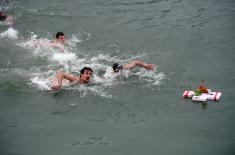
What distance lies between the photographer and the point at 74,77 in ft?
44.7

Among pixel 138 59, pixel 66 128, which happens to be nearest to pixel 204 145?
pixel 66 128

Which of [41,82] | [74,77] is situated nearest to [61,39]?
[41,82]

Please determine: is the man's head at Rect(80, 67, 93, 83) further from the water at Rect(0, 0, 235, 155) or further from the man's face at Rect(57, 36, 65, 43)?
the man's face at Rect(57, 36, 65, 43)

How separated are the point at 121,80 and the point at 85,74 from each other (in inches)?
46.1

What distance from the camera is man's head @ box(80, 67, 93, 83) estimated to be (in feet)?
43.9

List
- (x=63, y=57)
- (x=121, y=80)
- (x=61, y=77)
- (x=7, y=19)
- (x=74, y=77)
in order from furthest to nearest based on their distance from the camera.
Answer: (x=7, y=19) < (x=63, y=57) < (x=121, y=80) < (x=74, y=77) < (x=61, y=77)

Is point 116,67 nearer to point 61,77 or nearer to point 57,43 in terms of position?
point 61,77

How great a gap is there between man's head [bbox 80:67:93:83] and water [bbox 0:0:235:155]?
211mm

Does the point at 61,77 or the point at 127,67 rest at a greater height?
the point at 127,67

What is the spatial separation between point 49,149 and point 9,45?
23.0 ft

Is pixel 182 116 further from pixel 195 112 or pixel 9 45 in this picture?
pixel 9 45

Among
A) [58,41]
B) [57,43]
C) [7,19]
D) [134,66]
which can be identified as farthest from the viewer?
[7,19]

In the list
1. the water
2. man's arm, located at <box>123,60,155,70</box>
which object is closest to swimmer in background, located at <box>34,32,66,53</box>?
the water

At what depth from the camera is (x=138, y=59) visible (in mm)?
15141
